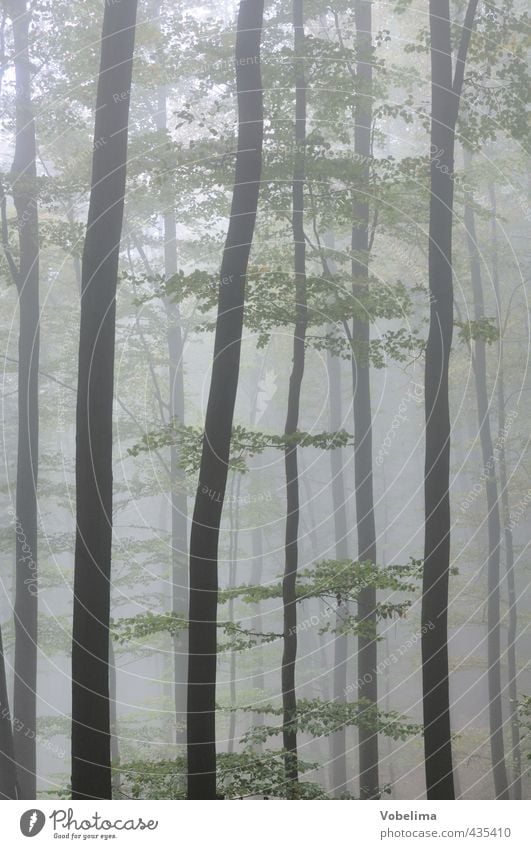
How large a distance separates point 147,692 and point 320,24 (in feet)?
97.7

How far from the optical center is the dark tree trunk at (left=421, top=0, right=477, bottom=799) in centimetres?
1013

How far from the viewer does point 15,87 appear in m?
14.0

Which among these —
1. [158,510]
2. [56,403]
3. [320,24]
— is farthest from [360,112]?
[158,510]

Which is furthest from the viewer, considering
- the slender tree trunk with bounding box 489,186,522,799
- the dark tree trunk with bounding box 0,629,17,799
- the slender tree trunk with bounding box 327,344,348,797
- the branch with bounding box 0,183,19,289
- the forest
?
the slender tree trunk with bounding box 327,344,348,797

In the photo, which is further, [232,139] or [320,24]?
[320,24]

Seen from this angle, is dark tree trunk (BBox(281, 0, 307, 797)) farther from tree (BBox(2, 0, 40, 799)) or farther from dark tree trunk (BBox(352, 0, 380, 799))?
tree (BBox(2, 0, 40, 799))
